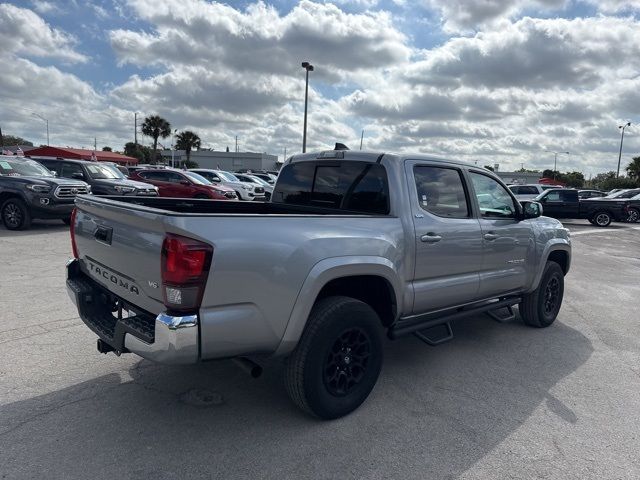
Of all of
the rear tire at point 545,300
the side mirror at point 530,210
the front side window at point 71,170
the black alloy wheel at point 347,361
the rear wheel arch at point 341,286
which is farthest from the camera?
the front side window at point 71,170

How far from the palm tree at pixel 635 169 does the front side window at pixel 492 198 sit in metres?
65.6

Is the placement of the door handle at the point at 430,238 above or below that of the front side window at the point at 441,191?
below

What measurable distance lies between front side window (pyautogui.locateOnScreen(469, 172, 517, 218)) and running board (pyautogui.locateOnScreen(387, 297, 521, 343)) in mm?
905

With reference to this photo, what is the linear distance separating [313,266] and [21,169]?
11.5 m

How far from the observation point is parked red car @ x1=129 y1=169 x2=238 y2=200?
1683 cm

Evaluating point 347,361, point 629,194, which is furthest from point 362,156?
point 629,194

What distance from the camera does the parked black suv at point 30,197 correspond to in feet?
35.7

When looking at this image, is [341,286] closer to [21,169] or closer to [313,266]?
[313,266]

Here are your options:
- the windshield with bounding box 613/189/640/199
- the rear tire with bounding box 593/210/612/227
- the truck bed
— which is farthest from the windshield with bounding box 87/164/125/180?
the windshield with bounding box 613/189/640/199

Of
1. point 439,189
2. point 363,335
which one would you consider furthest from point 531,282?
point 363,335

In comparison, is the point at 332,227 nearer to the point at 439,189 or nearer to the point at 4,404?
the point at 439,189

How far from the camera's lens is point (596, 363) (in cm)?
456

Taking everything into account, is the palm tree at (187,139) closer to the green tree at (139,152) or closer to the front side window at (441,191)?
the green tree at (139,152)

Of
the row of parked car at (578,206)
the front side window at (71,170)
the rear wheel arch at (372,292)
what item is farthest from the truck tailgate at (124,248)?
the row of parked car at (578,206)
